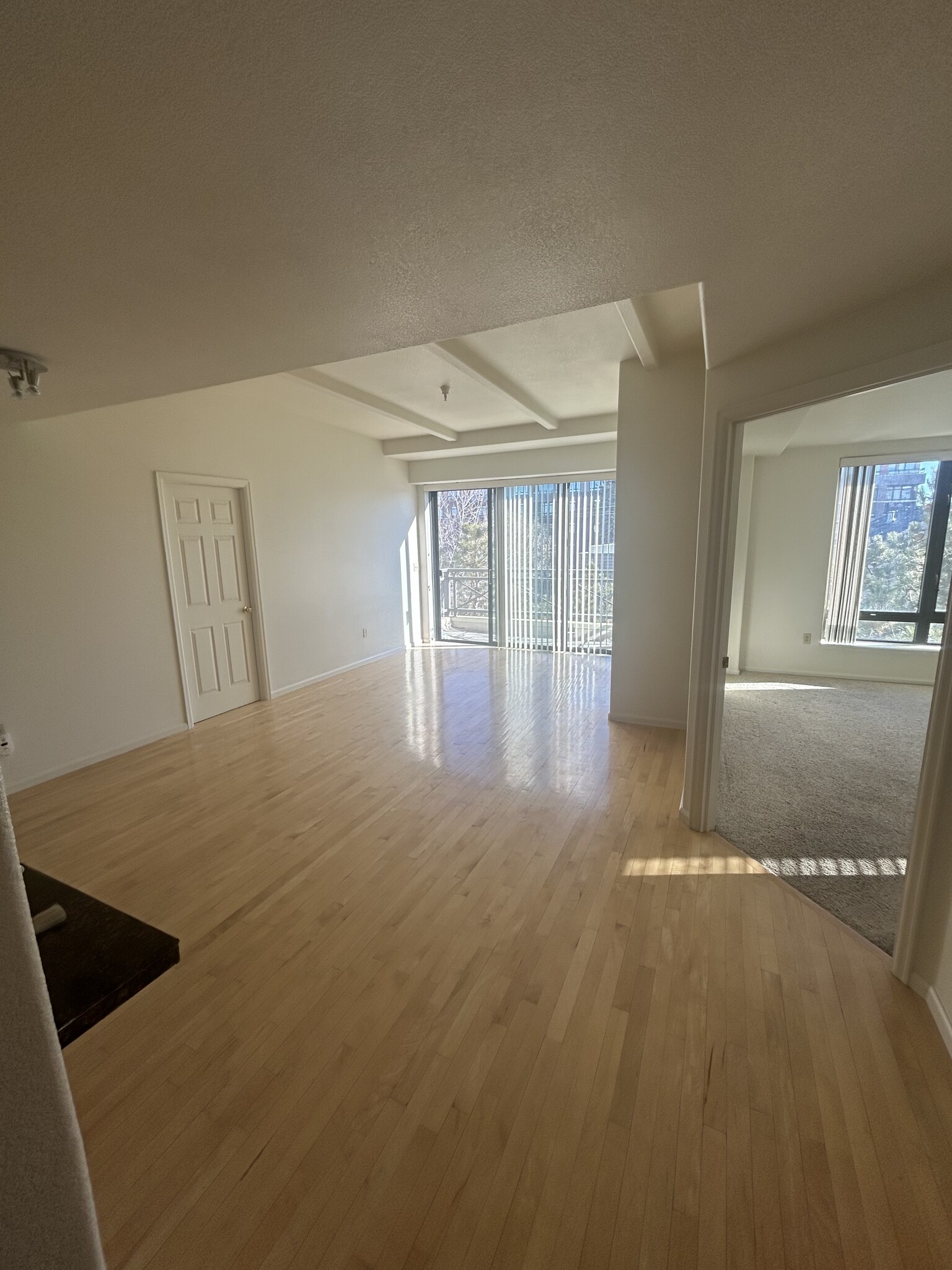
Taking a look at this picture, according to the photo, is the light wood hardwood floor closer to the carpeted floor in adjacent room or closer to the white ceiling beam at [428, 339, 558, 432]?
the carpeted floor in adjacent room

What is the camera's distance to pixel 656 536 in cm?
406

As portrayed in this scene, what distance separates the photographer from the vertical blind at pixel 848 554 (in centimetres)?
527

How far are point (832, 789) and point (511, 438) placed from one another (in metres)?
4.44

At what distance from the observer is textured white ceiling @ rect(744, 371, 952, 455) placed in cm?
346

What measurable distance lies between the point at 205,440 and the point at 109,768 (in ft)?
8.48

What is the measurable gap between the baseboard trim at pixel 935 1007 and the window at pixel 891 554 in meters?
4.57

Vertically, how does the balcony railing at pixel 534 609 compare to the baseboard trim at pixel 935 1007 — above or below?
above

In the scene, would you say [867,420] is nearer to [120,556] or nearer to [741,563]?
[741,563]

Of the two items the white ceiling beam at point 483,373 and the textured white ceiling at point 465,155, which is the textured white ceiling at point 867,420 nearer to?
the white ceiling beam at point 483,373

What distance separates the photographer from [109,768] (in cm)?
360

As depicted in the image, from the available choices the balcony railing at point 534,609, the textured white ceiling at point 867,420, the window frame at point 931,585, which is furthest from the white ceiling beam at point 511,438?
the window frame at point 931,585

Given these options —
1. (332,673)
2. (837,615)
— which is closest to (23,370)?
(332,673)

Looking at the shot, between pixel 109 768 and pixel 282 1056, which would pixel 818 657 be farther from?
pixel 109 768

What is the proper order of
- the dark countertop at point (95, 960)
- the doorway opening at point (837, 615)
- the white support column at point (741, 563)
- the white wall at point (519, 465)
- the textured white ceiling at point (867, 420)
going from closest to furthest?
the dark countertop at point (95, 960) < the doorway opening at point (837, 615) < the textured white ceiling at point (867, 420) < the white support column at point (741, 563) < the white wall at point (519, 465)
